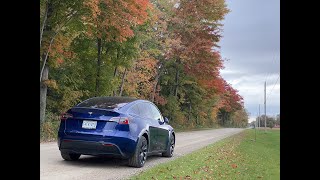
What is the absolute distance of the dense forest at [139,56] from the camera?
13.5 metres

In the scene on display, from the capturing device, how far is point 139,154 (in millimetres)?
7211

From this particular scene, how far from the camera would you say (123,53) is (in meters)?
17.5

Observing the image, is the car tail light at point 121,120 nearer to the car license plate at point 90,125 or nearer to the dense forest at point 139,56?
the car license plate at point 90,125

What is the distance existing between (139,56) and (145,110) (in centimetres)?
1466

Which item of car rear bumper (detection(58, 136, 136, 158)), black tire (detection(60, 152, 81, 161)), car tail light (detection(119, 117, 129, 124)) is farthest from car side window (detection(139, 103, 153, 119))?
black tire (detection(60, 152, 81, 161))

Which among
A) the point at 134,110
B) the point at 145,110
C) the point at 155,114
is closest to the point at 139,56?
the point at 155,114

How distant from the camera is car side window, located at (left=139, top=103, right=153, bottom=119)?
769 cm

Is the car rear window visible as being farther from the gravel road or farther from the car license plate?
the gravel road

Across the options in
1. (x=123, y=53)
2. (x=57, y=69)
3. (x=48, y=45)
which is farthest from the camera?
(x=123, y=53)

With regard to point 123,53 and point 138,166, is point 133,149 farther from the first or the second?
point 123,53

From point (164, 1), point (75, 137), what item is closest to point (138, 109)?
point (75, 137)

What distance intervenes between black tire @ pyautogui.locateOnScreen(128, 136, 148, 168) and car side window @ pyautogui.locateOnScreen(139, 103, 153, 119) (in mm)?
525

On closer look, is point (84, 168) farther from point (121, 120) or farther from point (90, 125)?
point (121, 120)

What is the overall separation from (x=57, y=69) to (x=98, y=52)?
170 cm
